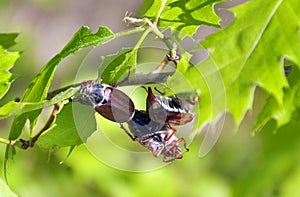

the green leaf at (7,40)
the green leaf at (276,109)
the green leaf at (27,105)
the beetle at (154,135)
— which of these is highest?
the green leaf at (7,40)

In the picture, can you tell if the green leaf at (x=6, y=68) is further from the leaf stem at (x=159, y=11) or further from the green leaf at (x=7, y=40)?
the leaf stem at (x=159, y=11)

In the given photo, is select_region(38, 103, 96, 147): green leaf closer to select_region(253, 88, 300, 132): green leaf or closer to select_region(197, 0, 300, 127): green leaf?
select_region(197, 0, 300, 127): green leaf

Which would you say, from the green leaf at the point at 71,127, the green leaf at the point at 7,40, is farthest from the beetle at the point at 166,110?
the green leaf at the point at 7,40

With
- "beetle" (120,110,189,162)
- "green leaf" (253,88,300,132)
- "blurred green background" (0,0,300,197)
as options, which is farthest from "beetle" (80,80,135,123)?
"blurred green background" (0,0,300,197)

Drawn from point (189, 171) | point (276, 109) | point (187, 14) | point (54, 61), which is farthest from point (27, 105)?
point (189, 171)

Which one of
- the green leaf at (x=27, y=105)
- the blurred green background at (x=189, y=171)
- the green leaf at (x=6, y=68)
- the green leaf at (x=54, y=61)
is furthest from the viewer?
the blurred green background at (x=189, y=171)

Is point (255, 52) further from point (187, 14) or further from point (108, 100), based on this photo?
point (108, 100)
